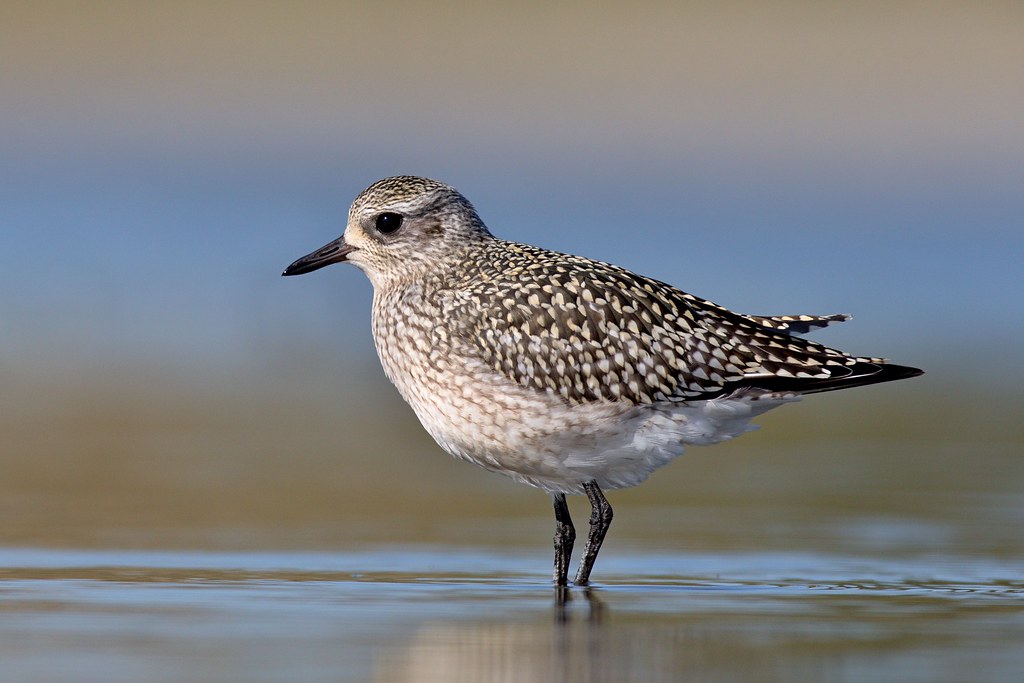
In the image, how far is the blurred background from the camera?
11.6 metres

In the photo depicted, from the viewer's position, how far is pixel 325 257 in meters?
10.1

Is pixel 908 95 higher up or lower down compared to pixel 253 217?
higher up

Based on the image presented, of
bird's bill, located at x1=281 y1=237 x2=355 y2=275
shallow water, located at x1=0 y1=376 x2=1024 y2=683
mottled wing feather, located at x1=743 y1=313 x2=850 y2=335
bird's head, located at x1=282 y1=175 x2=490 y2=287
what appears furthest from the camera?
bird's bill, located at x1=281 y1=237 x2=355 y2=275

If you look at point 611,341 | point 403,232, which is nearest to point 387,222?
point 403,232

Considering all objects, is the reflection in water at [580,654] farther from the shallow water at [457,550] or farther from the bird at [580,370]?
the bird at [580,370]

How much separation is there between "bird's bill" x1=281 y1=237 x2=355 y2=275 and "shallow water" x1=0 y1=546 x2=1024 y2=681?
1.55m

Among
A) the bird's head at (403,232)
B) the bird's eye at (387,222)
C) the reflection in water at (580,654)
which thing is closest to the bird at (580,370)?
the bird's head at (403,232)

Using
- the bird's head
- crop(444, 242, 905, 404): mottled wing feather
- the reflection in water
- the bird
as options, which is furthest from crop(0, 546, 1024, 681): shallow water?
the bird's head

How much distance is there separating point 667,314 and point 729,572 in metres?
1.30

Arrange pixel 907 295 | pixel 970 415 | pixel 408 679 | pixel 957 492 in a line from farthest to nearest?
pixel 907 295 < pixel 970 415 < pixel 957 492 < pixel 408 679

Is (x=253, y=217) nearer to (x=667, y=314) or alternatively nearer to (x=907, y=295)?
(x=907, y=295)

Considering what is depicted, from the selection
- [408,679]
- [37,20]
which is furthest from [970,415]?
[37,20]

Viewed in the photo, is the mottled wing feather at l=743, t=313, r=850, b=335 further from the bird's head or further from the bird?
the bird's head

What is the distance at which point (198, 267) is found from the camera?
Answer: 71.2 feet
